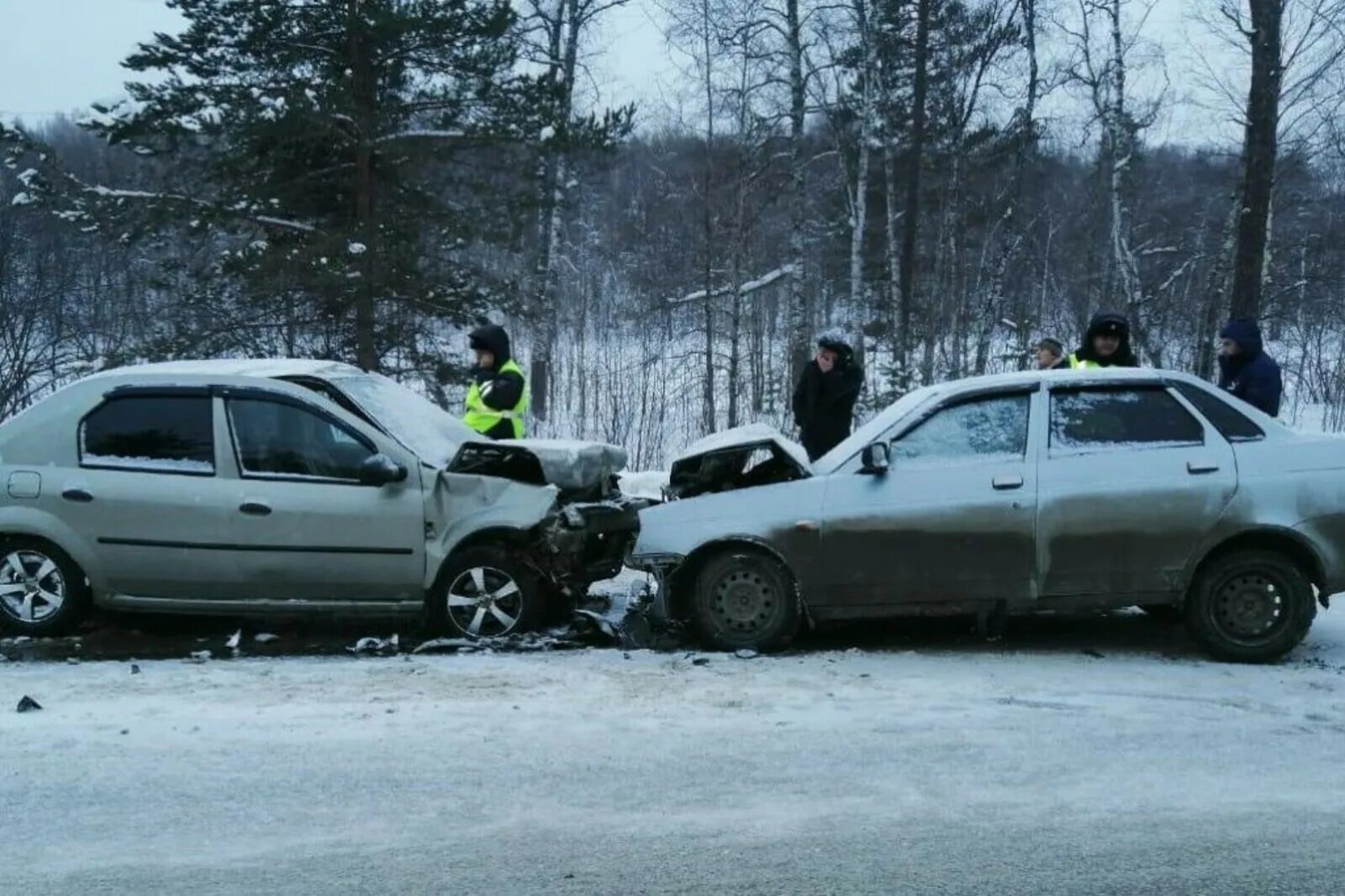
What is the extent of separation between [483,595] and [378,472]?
0.98 meters

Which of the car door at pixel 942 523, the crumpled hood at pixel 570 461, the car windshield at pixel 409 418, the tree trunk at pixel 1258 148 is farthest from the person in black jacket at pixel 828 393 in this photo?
the tree trunk at pixel 1258 148

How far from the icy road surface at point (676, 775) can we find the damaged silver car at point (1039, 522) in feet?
1.17

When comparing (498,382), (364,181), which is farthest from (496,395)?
(364,181)

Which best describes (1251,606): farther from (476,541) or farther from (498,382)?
(498,382)

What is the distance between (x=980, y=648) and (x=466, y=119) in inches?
469

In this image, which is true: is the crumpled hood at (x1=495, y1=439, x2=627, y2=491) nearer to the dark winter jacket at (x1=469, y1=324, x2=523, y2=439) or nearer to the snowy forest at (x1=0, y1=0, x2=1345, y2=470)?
the dark winter jacket at (x1=469, y1=324, x2=523, y2=439)

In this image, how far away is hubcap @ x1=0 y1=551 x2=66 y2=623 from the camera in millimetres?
Result: 6590

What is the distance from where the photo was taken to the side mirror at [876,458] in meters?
6.25

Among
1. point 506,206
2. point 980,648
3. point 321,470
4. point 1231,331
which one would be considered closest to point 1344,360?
point 1231,331

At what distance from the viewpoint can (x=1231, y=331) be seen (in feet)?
26.3

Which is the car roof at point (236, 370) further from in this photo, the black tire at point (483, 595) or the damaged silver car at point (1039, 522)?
the damaged silver car at point (1039, 522)

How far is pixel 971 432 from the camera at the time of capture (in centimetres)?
640

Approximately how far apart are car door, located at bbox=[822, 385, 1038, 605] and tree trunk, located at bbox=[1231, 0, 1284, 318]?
901cm

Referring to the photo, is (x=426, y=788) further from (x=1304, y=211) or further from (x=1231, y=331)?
(x=1304, y=211)
